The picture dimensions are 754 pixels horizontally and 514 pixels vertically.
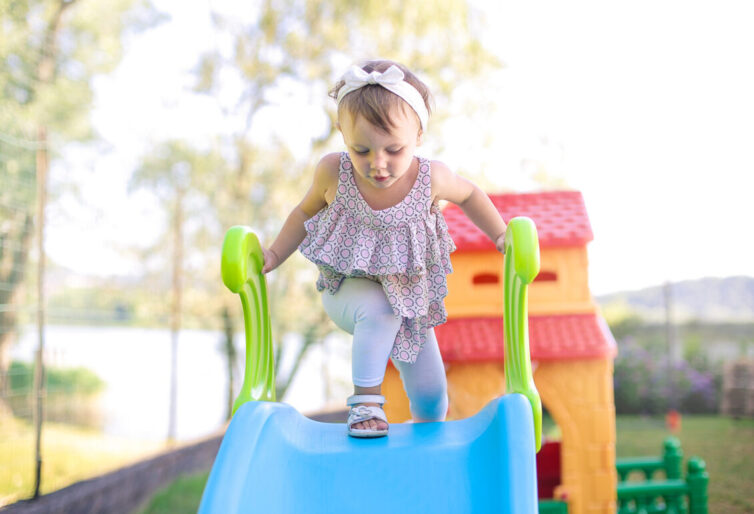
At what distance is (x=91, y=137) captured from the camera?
16.7ft

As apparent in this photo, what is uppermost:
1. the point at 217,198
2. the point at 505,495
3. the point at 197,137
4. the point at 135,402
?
the point at 197,137

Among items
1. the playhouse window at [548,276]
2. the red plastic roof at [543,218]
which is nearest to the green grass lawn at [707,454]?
the playhouse window at [548,276]

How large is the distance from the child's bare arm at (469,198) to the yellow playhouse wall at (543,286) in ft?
2.77

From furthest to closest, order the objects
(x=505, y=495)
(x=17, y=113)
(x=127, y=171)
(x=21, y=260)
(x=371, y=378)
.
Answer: (x=127, y=171) → (x=17, y=113) → (x=21, y=260) → (x=371, y=378) → (x=505, y=495)

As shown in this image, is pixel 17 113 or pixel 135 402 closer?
pixel 17 113

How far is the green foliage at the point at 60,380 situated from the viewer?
3994mm

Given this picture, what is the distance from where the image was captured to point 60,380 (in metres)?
4.25

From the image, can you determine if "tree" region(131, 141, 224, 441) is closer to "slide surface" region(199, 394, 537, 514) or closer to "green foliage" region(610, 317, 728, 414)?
"slide surface" region(199, 394, 537, 514)

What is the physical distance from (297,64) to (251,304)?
5.03m

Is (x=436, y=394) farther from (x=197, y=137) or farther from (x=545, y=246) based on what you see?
(x=197, y=137)

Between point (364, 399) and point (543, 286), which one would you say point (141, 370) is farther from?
point (364, 399)

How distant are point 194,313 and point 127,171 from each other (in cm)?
136

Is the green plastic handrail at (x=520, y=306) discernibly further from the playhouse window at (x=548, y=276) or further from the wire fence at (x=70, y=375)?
the wire fence at (x=70, y=375)

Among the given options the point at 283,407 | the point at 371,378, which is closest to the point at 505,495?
the point at 371,378
